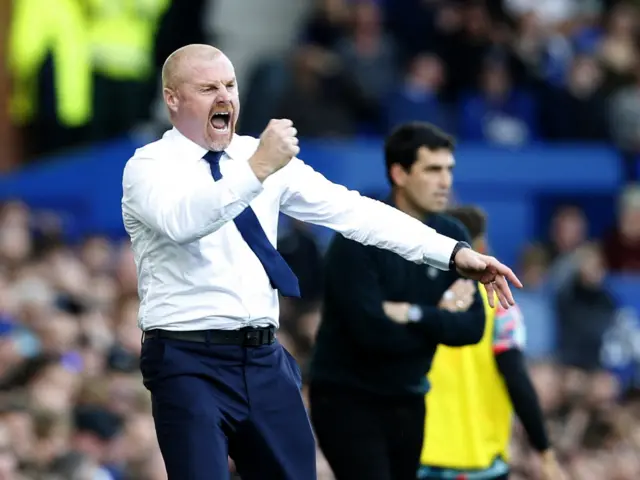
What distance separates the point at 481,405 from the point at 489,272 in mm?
1885

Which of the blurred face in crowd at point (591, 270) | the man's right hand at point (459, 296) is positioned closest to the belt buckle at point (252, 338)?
the man's right hand at point (459, 296)

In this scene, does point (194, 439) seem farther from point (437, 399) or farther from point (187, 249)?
point (437, 399)

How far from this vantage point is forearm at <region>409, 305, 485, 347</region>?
22.7ft

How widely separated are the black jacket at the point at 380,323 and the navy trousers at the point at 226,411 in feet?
2.92

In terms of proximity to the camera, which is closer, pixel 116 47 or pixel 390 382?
pixel 390 382

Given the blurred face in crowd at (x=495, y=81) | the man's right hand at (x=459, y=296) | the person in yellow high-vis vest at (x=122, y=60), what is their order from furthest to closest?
the blurred face in crowd at (x=495, y=81)
the person in yellow high-vis vest at (x=122, y=60)
the man's right hand at (x=459, y=296)

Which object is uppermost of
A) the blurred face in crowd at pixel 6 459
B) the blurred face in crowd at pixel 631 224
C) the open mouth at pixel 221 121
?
the open mouth at pixel 221 121

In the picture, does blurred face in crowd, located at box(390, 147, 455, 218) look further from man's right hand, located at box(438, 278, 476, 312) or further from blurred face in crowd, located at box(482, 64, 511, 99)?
blurred face in crowd, located at box(482, 64, 511, 99)

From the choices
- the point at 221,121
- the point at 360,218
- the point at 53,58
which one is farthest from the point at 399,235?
the point at 53,58

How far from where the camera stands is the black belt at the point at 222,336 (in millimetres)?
5879

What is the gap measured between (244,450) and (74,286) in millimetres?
5183

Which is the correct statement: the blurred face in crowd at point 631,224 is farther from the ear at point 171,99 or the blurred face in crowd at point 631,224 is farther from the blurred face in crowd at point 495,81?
the ear at point 171,99

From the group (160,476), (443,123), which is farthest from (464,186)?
(160,476)

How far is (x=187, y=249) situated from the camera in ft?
19.2
